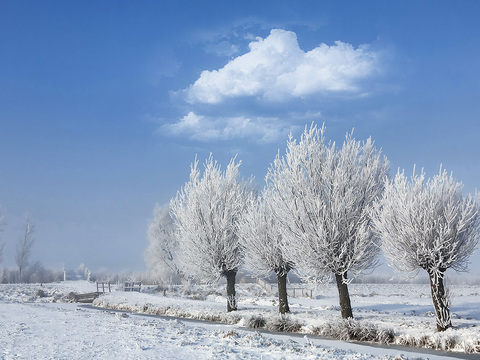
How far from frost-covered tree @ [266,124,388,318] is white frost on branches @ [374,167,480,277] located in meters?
1.22

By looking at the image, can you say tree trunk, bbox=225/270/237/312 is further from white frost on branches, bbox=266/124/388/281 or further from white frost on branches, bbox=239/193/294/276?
white frost on branches, bbox=266/124/388/281

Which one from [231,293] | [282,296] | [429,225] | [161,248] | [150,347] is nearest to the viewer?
[150,347]

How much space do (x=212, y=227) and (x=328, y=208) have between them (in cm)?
920

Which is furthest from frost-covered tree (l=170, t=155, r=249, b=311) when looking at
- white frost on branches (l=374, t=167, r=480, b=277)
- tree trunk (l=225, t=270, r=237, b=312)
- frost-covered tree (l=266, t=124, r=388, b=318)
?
white frost on branches (l=374, t=167, r=480, b=277)

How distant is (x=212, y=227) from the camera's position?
950 inches

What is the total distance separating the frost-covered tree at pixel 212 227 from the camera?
23828 millimetres

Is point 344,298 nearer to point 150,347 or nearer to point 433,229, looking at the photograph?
point 433,229

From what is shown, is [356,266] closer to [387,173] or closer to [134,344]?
[387,173]

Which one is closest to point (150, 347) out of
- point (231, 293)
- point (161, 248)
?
point (231, 293)

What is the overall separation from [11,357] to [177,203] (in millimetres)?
17332

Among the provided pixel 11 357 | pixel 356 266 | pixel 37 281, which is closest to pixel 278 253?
pixel 356 266

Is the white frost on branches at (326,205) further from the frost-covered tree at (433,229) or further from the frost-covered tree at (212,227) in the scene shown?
the frost-covered tree at (212,227)

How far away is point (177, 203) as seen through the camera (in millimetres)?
25781

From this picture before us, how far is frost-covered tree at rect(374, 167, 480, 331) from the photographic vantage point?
579 inches
